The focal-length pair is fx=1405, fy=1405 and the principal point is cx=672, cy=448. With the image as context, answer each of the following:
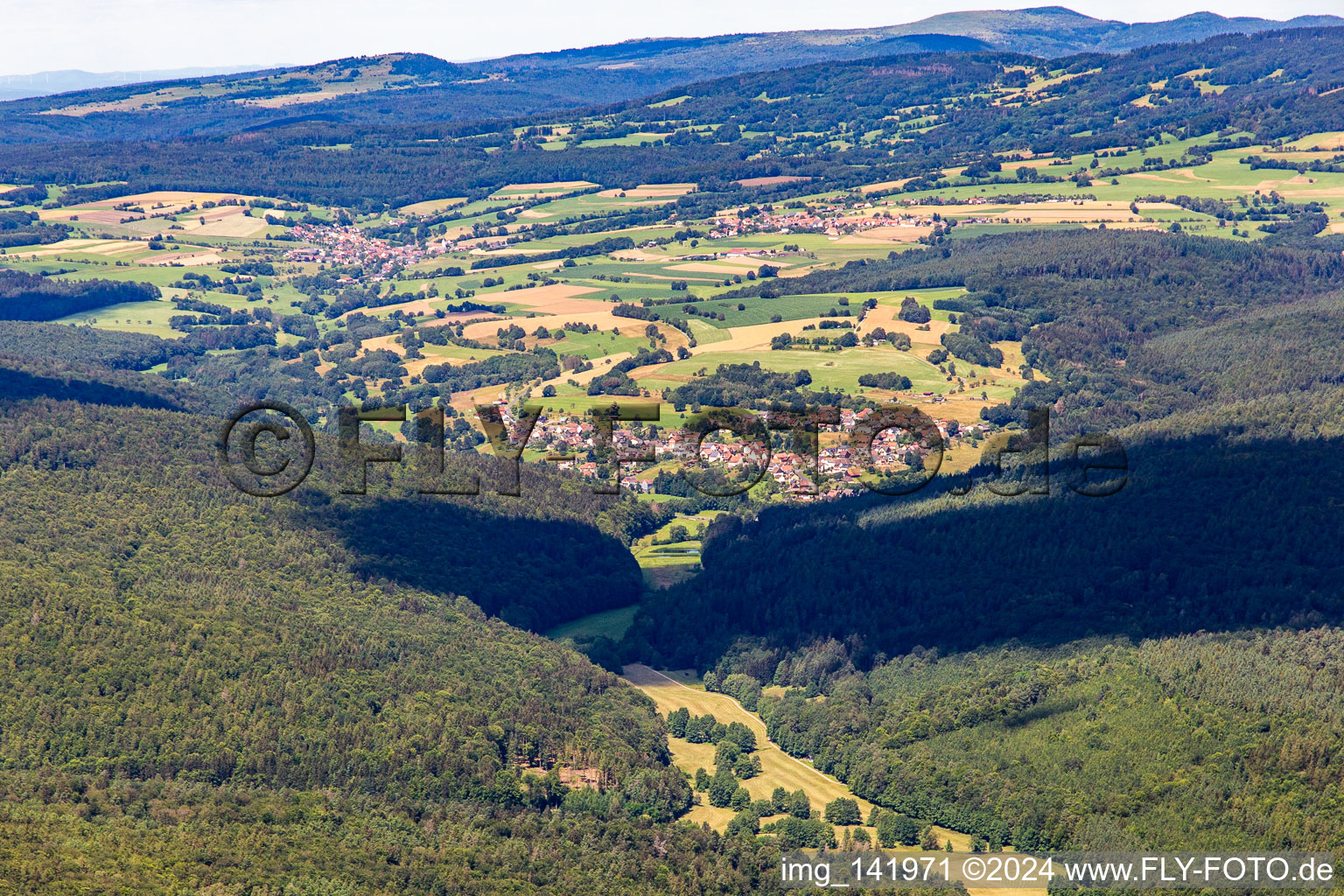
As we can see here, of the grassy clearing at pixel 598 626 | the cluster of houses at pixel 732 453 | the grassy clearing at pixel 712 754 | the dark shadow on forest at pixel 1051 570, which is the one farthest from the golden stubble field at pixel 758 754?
the cluster of houses at pixel 732 453

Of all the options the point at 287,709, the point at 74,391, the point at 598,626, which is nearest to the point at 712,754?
the point at 598,626

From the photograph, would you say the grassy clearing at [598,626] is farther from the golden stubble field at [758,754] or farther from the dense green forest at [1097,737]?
the dense green forest at [1097,737]

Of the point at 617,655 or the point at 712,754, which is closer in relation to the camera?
the point at 712,754

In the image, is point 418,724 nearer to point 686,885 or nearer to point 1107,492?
point 686,885

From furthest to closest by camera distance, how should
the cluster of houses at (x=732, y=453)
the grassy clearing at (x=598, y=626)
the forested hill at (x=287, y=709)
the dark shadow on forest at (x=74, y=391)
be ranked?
the dark shadow on forest at (x=74, y=391), the cluster of houses at (x=732, y=453), the grassy clearing at (x=598, y=626), the forested hill at (x=287, y=709)

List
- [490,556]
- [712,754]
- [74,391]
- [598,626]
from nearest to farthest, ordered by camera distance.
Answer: [712,754]
[598,626]
[490,556]
[74,391]

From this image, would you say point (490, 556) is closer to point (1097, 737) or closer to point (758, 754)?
point (758, 754)

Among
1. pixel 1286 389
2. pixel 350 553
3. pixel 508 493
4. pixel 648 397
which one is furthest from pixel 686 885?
pixel 1286 389

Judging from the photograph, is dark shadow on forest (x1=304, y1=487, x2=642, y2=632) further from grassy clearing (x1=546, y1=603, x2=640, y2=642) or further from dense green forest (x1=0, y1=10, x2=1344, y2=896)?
grassy clearing (x1=546, y1=603, x2=640, y2=642)
